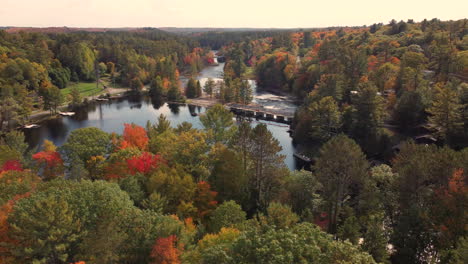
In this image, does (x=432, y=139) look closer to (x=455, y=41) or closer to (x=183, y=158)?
(x=183, y=158)

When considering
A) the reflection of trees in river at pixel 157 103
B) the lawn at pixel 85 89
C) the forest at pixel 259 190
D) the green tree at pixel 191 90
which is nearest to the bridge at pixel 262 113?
the forest at pixel 259 190

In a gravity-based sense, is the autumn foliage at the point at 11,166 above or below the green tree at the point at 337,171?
below

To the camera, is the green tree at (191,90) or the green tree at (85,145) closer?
the green tree at (85,145)

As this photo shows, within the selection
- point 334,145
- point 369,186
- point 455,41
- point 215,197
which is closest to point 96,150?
point 215,197

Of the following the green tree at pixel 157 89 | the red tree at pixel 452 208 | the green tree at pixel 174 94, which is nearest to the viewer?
the red tree at pixel 452 208

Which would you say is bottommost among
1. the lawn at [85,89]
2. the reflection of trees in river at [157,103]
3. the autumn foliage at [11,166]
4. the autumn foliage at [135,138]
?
the reflection of trees in river at [157,103]

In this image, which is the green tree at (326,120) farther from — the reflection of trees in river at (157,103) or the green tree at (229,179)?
the reflection of trees in river at (157,103)

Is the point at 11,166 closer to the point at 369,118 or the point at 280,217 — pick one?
the point at 280,217
